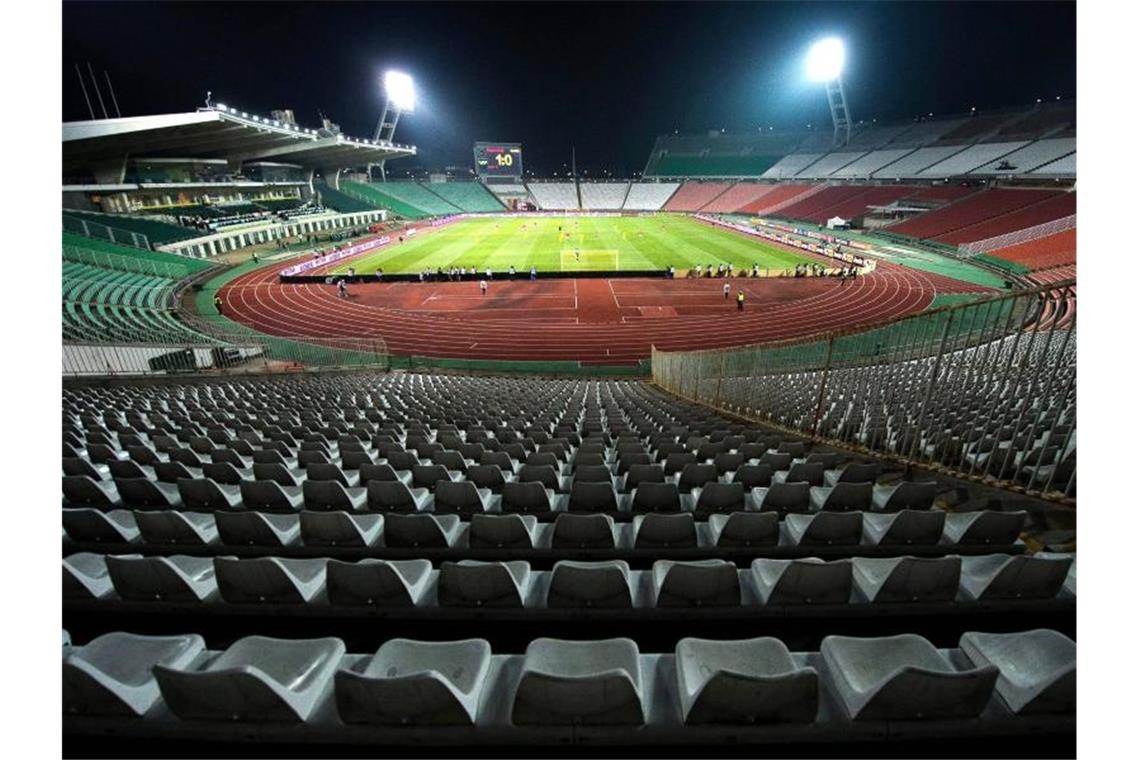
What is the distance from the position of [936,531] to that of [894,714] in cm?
213

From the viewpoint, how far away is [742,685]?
2047 millimetres

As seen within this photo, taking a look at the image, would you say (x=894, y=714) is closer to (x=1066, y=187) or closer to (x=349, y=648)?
(x=349, y=648)

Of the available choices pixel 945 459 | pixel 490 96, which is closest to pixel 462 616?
pixel 945 459

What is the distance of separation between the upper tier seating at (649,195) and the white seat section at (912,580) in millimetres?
98773

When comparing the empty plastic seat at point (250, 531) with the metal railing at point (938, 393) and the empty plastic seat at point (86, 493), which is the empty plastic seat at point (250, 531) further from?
the metal railing at point (938, 393)

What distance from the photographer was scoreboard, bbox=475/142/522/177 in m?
105

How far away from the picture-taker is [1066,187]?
150ft

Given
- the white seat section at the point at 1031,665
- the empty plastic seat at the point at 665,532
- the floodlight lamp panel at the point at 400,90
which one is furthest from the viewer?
the floodlight lamp panel at the point at 400,90

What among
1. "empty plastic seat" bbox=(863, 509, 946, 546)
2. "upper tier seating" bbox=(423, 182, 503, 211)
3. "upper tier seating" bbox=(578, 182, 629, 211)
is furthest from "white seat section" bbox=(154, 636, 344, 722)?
"upper tier seating" bbox=(578, 182, 629, 211)

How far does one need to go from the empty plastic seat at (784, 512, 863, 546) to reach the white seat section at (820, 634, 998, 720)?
1.35 metres

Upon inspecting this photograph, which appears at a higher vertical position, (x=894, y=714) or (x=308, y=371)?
(x=308, y=371)

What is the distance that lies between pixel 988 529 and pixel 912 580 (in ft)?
4.38

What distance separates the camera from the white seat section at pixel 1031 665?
6.98 ft

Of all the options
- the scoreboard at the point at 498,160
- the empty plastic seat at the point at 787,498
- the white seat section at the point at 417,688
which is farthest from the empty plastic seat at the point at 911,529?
the scoreboard at the point at 498,160
